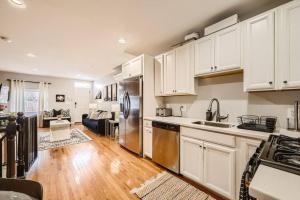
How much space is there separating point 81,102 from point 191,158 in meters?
7.83

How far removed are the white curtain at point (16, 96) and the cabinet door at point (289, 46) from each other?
9.00 m

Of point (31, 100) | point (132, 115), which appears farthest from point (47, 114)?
point (132, 115)

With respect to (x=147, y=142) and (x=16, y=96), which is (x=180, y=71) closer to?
(x=147, y=142)

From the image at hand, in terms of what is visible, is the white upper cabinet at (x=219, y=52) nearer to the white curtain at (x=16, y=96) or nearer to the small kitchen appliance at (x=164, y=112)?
the small kitchen appliance at (x=164, y=112)

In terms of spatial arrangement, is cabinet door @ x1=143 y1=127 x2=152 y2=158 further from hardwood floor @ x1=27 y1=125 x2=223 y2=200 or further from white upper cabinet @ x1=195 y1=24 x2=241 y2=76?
white upper cabinet @ x1=195 y1=24 x2=241 y2=76

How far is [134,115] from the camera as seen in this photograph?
3.33 meters

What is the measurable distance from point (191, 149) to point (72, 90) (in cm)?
789

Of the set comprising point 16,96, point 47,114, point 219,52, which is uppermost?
point 219,52

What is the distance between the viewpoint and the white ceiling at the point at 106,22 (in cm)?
196

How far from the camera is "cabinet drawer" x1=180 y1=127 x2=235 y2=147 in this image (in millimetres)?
1703

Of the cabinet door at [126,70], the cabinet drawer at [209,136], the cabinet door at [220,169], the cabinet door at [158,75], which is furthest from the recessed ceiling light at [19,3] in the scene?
the cabinet door at [220,169]

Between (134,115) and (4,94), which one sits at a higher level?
(4,94)

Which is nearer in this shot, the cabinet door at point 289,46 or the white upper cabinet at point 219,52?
the cabinet door at point 289,46

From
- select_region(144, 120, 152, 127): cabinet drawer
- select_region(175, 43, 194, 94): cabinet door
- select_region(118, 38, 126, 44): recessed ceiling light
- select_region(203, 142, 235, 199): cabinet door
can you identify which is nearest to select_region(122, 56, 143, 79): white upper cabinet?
select_region(118, 38, 126, 44): recessed ceiling light
